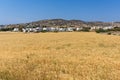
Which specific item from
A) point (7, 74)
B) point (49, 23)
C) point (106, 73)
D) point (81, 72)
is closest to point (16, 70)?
point (7, 74)

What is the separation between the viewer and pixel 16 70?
1140cm

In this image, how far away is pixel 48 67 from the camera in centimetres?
1248

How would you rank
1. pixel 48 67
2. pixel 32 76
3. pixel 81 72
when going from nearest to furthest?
1. pixel 32 76
2. pixel 81 72
3. pixel 48 67

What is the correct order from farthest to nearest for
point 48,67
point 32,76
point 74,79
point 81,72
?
point 48,67
point 81,72
point 32,76
point 74,79

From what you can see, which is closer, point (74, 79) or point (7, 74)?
point (74, 79)

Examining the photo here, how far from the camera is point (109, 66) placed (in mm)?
12648

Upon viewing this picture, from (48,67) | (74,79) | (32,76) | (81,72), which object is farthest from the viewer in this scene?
(48,67)

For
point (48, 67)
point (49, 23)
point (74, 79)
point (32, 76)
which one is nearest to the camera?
point (74, 79)

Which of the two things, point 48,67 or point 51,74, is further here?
point 48,67

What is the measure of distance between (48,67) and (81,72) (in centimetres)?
206

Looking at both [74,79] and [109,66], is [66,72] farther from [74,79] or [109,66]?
[109,66]

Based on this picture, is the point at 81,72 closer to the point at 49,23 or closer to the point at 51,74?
the point at 51,74

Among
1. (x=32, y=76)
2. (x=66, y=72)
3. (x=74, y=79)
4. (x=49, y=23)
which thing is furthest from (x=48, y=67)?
(x=49, y=23)

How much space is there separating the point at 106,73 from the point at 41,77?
2.72m
